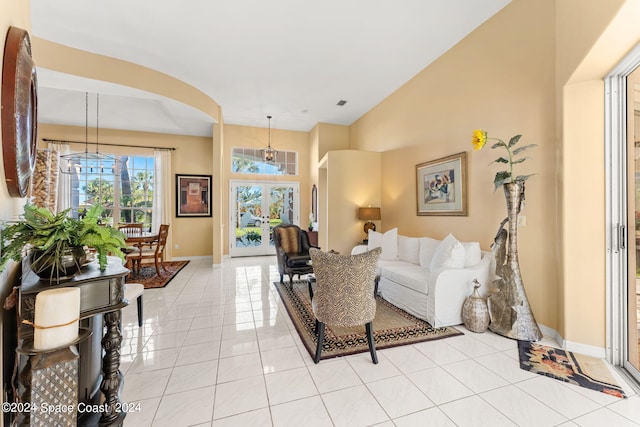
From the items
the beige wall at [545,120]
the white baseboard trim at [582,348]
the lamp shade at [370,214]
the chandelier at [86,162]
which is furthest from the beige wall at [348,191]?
the chandelier at [86,162]

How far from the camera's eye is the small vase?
269 cm

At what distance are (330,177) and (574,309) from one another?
415 centimetres

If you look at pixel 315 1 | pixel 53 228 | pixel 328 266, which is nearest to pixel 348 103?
pixel 315 1

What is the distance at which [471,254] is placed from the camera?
2.95 meters

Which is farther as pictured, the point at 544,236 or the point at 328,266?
the point at 544,236

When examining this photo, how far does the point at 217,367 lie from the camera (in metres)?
2.13

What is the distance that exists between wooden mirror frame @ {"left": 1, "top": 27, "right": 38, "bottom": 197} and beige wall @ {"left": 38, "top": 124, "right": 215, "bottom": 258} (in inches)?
215

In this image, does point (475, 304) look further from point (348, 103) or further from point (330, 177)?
point (348, 103)

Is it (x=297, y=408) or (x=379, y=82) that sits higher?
(x=379, y=82)

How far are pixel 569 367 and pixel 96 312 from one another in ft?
10.9

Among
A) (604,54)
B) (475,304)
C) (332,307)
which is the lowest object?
(475,304)

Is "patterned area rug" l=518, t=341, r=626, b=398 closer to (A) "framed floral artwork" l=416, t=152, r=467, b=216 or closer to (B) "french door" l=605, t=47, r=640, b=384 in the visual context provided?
(B) "french door" l=605, t=47, r=640, b=384

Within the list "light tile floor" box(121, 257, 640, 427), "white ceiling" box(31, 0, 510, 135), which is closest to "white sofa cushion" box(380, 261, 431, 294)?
"light tile floor" box(121, 257, 640, 427)

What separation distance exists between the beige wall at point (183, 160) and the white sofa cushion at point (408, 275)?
5.08 metres
